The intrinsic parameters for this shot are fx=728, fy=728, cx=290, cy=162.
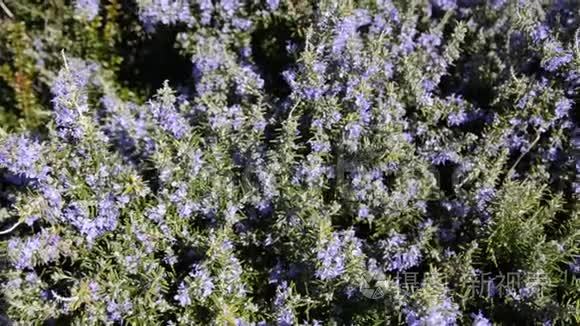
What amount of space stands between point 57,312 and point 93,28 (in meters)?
1.48

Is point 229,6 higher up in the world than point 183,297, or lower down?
higher up

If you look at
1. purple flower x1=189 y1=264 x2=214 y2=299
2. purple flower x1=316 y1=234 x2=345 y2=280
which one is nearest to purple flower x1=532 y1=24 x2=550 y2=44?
purple flower x1=316 y1=234 x2=345 y2=280

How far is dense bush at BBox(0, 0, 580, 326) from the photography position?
2760mm

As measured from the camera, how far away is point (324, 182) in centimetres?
299

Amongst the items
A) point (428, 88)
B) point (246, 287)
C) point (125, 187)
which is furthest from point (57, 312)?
point (428, 88)

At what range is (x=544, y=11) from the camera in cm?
330

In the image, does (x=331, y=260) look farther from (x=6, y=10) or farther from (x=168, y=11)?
(x=6, y=10)

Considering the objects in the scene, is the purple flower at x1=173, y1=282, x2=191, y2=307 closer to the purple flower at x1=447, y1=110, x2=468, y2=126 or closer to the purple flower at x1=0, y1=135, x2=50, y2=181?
the purple flower at x1=0, y1=135, x2=50, y2=181

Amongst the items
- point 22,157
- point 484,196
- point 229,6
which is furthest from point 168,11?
point 484,196

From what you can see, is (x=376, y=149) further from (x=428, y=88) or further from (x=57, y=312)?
(x=57, y=312)

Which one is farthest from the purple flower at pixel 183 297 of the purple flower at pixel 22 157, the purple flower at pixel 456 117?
the purple flower at pixel 456 117

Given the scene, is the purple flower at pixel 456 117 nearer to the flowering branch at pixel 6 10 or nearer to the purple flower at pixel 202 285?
the purple flower at pixel 202 285

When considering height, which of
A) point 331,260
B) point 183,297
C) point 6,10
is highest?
point 6,10

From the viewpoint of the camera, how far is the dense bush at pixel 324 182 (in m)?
2.76
